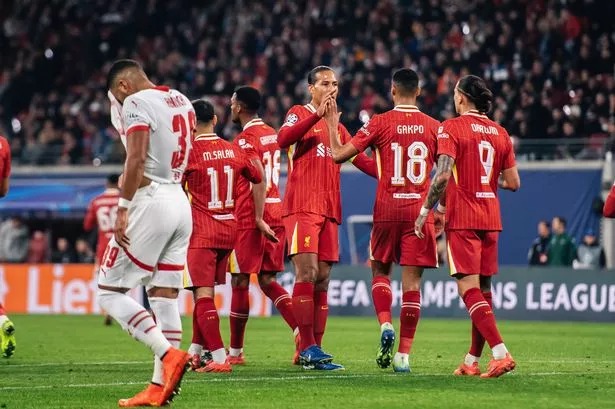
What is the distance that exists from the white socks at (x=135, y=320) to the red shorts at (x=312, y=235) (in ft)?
9.24

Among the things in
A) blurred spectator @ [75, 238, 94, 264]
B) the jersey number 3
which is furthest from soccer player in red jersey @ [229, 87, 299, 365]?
blurred spectator @ [75, 238, 94, 264]

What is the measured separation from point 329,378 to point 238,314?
2102mm

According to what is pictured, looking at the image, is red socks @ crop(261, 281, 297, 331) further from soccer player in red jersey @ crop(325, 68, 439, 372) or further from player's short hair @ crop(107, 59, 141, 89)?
player's short hair @ crop(107, 59, 141, 89)

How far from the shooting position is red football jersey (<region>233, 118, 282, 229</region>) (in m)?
12.3

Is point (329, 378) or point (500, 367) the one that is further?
point (329, 378)

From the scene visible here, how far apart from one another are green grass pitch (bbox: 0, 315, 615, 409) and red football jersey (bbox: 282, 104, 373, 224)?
1.45 m

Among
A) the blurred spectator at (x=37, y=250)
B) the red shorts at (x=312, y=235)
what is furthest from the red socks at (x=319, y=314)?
the blurred spectator at (x=37, y=250)

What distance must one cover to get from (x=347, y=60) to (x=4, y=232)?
9.19 meters

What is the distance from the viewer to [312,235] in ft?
37.3

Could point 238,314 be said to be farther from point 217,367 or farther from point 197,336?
point 217,367

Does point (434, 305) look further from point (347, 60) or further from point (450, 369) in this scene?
point (450, 369)

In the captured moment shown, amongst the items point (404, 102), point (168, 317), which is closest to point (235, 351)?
point (404, 102)

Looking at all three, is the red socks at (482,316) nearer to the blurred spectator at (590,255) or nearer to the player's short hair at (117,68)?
the player's short hair at (117,68)

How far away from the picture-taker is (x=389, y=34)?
101 ft
